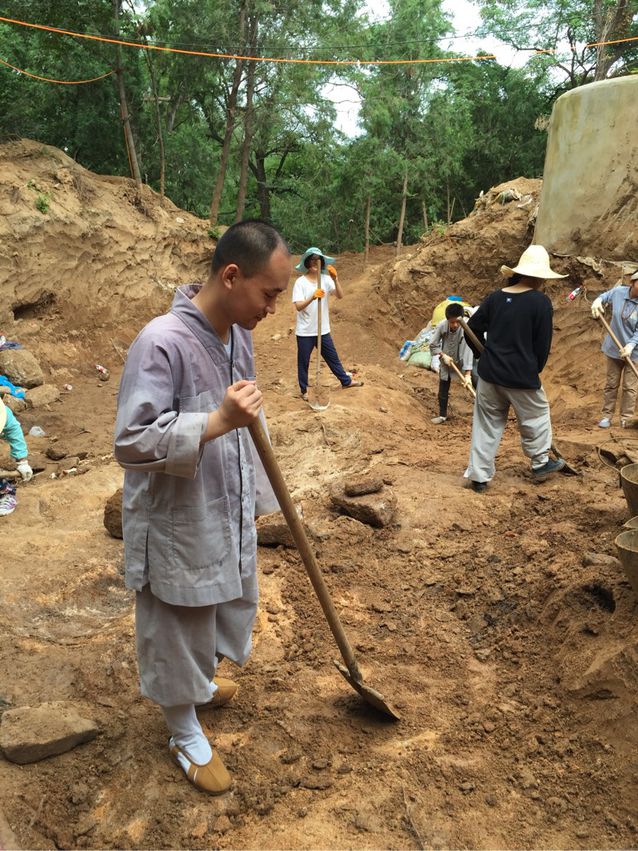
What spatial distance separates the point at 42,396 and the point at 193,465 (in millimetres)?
7852

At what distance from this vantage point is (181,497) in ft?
6.71

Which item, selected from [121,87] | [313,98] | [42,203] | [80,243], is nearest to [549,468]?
[80,243]

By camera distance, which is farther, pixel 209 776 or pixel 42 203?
pixel 42 203

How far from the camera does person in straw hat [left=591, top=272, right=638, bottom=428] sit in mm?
6781

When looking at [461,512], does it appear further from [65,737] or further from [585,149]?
[585,149]

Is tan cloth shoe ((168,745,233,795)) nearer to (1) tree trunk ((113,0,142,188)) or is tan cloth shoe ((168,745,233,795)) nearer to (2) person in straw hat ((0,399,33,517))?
(2) person in straw hat ((0,399,33,517))

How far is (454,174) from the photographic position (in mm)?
17938

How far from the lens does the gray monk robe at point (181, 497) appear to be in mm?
1870

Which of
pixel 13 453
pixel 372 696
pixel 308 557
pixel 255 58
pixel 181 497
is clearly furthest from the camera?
pixel 255 58

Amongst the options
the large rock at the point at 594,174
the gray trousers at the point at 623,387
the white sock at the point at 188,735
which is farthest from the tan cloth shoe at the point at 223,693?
the large rock at the point at 594,174

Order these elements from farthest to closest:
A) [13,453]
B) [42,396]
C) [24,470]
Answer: [42,396], [24,470], [13,453]

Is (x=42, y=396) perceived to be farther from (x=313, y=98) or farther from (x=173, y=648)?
(x=313, y=98)

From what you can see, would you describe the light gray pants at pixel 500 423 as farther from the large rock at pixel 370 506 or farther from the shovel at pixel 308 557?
the shovel at pixel 308 557

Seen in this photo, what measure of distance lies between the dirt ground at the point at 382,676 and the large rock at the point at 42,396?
2.90 meters
